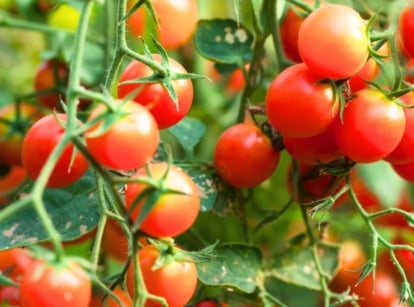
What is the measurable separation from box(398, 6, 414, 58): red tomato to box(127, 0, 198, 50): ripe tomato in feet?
1.01

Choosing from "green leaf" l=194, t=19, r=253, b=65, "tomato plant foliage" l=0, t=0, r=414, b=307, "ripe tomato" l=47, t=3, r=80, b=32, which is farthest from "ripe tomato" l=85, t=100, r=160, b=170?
"ripe tomato" l=47, t=3, r=80, b=32

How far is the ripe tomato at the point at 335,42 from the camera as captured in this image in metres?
0.70

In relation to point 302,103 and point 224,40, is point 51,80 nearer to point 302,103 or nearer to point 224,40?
point 224,40

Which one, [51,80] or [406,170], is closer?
[406,170]

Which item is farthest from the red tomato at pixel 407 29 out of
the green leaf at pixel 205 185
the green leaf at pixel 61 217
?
the green leaf at pixel 61 217

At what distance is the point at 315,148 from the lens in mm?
793

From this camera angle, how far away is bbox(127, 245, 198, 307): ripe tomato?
2.18 feet

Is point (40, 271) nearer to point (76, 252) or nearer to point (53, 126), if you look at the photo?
point (53, 126)

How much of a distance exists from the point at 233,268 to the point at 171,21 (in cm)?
40

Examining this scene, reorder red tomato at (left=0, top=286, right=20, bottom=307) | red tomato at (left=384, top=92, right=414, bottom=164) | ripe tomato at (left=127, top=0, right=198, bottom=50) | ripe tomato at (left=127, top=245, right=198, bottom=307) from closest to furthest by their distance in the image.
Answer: ripe tomato at (left=127, top=245, right=198, bottom=307), red tomato at (left=384, top=92, right=414, bottom=164), red tomato at (left=0, top=286, right=20, bottom=307), ripe tomato at (left=127, top=0, right=198, bottom=50)

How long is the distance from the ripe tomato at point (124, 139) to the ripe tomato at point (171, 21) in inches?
17.7

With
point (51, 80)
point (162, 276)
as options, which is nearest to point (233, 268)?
point (162, 276)

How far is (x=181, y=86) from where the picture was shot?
72 cm

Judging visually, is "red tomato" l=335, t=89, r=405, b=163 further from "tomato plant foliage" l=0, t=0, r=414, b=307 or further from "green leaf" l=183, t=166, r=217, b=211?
"green leaf" l=183, t=166, r=217, b=211
